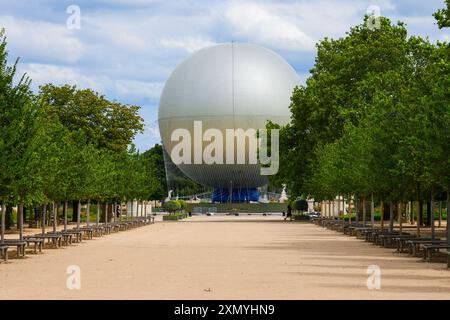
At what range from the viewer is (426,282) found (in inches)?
864

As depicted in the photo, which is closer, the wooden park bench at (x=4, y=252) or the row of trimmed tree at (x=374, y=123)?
the wooden park bench at (x=4, y=252)

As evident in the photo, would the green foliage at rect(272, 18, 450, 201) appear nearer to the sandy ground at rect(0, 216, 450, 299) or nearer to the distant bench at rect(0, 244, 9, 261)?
the sandy ground at rect(0, 216, 450, 299)

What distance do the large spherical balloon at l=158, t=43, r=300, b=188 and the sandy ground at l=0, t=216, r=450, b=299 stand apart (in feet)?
287

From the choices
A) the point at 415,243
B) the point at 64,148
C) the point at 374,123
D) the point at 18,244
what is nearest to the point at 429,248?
the point at 415,243

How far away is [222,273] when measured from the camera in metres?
24.1

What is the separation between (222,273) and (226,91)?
102213 millimetres

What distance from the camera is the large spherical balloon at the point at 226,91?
124812 mm

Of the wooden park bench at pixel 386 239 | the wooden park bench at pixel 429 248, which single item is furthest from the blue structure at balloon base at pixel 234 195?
the wooden park bench at pixel 429 248

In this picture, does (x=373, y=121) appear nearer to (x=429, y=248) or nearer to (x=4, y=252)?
(x=429, y=248)

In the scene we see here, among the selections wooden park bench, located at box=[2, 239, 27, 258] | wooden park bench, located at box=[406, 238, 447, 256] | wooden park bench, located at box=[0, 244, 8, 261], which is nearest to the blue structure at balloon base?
wooden park bench, located at box=[406, 238, 447, 256]

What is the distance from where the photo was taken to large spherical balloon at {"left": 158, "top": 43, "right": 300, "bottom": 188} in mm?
124812

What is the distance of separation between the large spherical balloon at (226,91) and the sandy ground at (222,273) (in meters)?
87.4

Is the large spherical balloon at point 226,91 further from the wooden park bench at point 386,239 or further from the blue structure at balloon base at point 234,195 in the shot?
the wooden park bench at point 386,239
